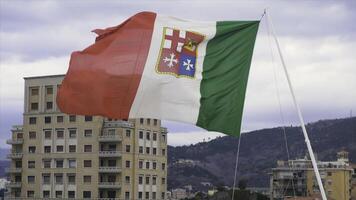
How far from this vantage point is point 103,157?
95625 millimetres

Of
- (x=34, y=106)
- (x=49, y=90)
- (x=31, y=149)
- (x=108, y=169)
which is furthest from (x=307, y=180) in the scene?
(x=34, y=106)

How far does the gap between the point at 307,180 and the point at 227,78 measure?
415 feet

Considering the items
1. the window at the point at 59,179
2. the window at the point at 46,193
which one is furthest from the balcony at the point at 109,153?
the window at the point at 46,193

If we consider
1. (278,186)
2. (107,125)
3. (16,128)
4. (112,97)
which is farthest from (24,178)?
(112,97)

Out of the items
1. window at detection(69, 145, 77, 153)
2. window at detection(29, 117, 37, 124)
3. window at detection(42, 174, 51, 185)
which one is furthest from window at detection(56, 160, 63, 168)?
window at detection(29, 117, 37, 124)

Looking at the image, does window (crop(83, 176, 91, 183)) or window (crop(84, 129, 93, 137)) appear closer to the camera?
window (crop(83, 176, 91, 183))

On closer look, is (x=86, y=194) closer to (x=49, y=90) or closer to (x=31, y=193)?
(x=31, y=193)

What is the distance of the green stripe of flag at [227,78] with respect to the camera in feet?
64.7

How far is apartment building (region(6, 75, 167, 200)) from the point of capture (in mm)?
95250

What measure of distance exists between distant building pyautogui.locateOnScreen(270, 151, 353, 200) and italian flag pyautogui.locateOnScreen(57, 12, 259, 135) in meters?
116

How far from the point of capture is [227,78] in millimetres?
19859

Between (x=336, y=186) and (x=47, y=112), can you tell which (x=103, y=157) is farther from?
(x=336, y=186)

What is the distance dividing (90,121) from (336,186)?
2400 inches

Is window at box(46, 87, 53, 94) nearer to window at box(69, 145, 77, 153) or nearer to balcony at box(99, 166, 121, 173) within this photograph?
window at box(69, 145, 77, 153)
